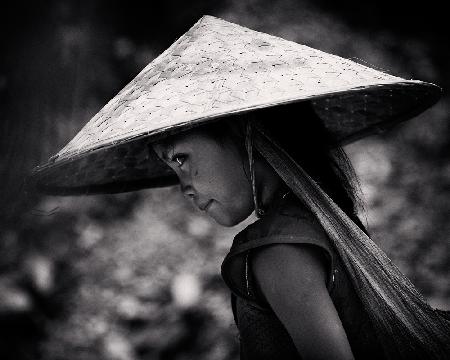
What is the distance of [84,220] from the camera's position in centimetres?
163

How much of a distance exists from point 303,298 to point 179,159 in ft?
1.38

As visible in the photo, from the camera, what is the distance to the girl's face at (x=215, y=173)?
3.13ft

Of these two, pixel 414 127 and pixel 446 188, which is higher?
pixel 414 127

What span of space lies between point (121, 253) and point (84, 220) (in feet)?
0.61

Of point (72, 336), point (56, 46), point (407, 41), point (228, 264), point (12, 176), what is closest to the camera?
point (228, 264)

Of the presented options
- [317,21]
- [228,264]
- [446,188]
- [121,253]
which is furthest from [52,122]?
[446,188]

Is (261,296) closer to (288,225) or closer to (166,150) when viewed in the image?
(288,225)

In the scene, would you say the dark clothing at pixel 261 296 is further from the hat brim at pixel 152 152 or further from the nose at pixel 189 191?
the hat brim at pixel 152 152

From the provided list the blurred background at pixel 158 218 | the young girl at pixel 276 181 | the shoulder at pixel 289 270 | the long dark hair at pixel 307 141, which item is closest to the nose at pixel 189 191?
the young girl at pixel 276 181

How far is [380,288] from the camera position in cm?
81

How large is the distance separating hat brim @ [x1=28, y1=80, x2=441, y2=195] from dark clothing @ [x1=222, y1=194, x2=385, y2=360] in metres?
0.42

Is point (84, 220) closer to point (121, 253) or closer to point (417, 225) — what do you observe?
point (121, 253)

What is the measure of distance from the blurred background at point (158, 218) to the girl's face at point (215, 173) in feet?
2.01

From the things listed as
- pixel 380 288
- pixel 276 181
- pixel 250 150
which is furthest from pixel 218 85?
pixel 380 288
